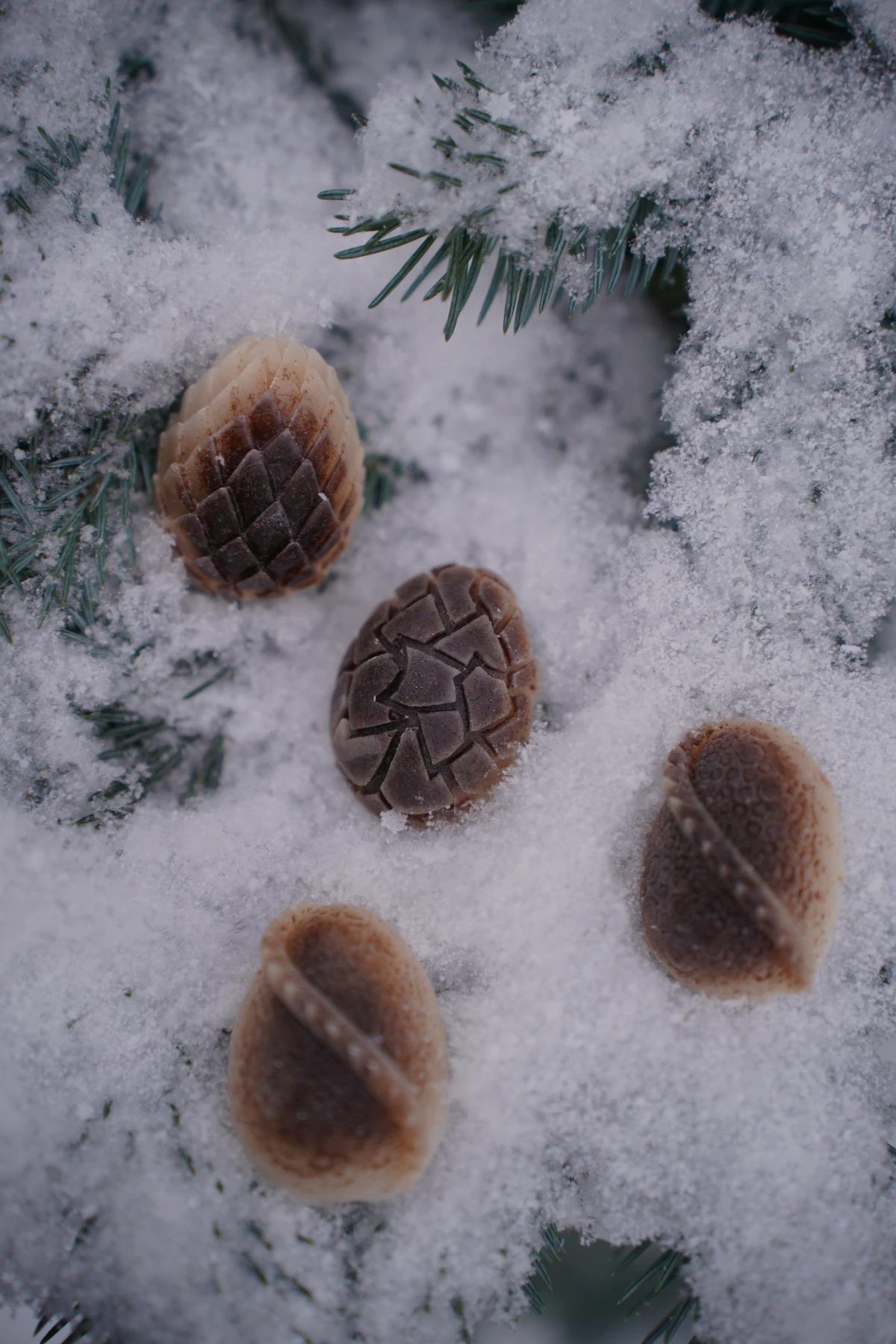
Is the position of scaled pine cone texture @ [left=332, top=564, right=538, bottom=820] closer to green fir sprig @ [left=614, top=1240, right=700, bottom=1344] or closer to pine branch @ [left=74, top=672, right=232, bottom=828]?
pine branch @ [left=74, top=672, right=232, bottom=828]

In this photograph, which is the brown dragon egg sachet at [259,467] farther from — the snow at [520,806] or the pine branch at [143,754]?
the pine branch at [143,754]

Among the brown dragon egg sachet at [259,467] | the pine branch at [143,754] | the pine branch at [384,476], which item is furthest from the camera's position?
the pine branch at [384,476]

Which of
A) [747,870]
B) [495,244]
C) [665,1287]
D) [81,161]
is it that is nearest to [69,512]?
[81,161]

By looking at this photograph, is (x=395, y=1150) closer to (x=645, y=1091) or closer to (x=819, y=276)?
(x=645, y=1091)

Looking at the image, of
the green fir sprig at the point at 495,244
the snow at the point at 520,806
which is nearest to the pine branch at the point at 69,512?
the snow at the point at 520,806

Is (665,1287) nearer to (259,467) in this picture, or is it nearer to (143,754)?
(143,754)

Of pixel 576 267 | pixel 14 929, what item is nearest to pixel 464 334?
pixel 576 267
